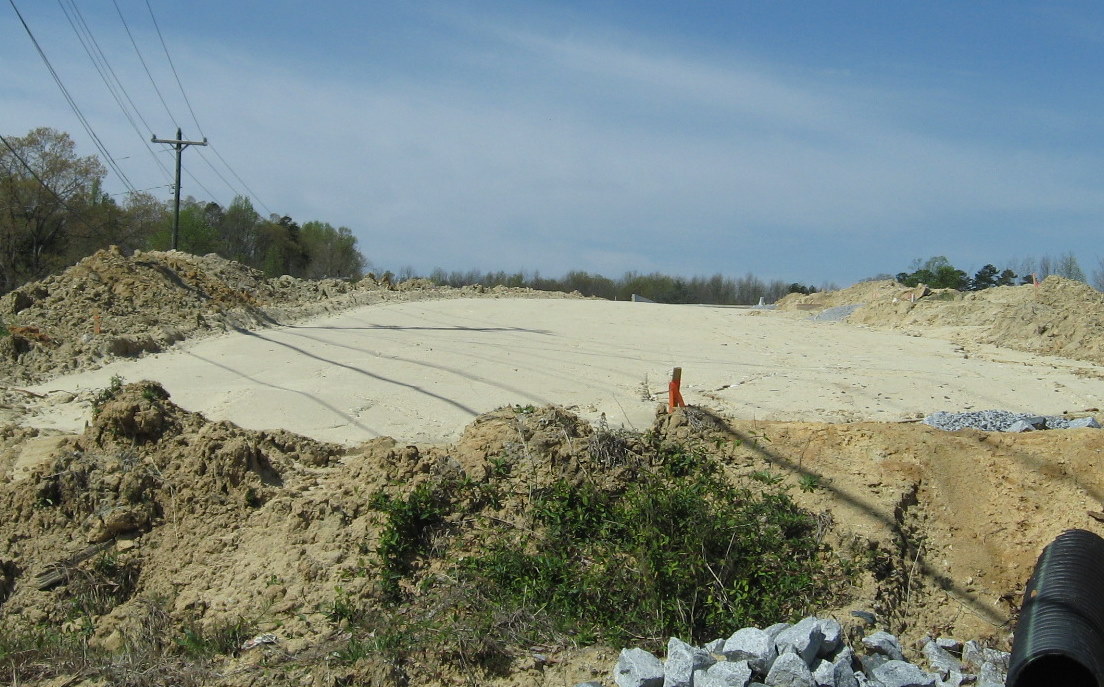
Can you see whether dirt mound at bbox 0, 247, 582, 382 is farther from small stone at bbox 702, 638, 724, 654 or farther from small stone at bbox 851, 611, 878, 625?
small stone at bbox 851, 611, 878, 625

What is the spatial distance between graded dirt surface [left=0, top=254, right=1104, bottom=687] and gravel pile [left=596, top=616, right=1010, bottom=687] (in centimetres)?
29

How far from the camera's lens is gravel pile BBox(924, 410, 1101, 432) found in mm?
7934

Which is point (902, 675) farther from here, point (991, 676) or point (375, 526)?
point (375, 526)

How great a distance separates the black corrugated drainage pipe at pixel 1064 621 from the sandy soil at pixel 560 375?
3083 millimetres

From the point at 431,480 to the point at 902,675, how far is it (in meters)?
3.40

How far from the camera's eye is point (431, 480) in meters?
7.03

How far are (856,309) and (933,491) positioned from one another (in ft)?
45.3

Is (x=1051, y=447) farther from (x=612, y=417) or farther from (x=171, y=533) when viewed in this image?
(x=171, y=533)

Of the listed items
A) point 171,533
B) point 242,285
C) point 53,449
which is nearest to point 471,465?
point 171,533

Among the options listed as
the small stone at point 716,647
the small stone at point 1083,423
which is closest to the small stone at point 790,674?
the small stone at point 716,647

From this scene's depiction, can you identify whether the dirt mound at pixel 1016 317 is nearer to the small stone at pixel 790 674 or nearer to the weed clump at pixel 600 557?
the weed clump at pixel 600 557

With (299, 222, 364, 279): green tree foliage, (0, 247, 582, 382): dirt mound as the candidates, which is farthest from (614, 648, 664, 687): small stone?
(299, 222, 364, 279): green tree foliage

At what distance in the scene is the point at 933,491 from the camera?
6848 mm

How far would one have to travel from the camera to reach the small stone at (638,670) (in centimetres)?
527
